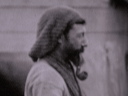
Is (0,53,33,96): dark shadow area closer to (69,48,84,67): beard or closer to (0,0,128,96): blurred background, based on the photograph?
(0,0,128,96): blurred background

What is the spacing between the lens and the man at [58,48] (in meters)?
2.26

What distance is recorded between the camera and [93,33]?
5.45 m

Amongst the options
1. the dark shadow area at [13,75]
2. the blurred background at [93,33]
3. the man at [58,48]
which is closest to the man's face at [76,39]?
the man at [58,48]

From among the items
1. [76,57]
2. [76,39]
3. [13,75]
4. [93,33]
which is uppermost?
[76,39]

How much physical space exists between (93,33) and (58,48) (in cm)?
307

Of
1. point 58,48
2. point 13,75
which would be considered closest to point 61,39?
point 58,48

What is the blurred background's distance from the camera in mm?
5387

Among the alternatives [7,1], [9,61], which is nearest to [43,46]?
[9,61]

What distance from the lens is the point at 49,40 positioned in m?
2.35

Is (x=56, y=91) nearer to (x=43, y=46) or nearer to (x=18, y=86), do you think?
(x=43, y=46)

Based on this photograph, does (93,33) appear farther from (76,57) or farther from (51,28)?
(51,28)

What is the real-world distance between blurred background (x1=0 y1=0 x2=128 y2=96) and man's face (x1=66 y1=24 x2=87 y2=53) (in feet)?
9.14

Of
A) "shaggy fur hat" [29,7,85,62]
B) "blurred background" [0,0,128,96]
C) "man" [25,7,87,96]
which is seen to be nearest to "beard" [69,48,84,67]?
"man" [25,7,87,96]

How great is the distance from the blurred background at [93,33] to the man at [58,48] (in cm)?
279
